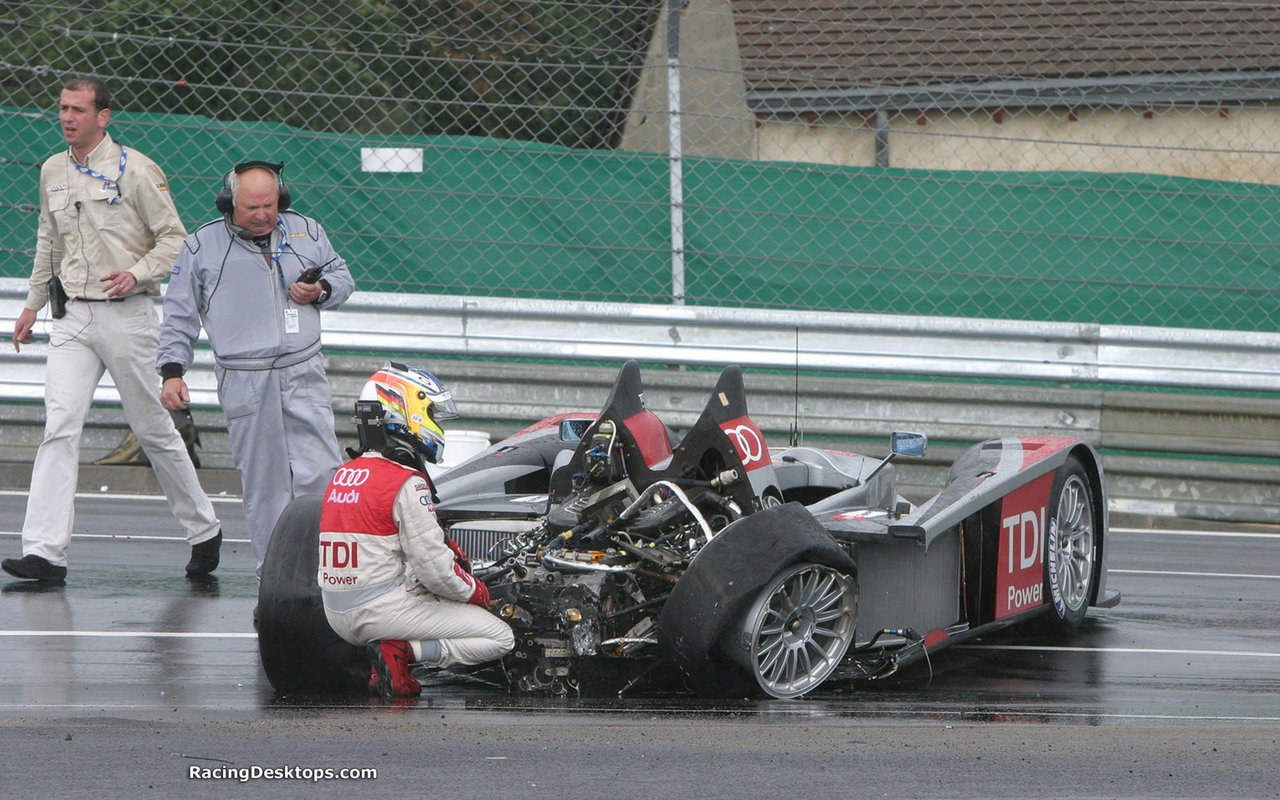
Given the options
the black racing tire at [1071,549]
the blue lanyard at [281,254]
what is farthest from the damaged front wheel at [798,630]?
the blue lanyard at [281,254]

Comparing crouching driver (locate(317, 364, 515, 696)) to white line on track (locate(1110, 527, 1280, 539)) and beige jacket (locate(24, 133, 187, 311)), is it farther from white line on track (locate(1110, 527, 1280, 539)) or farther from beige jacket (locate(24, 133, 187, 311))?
white line on track (locate(1110, 527, 1280, 539))

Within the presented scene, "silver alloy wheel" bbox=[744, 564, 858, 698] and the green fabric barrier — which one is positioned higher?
the green fabric barrier

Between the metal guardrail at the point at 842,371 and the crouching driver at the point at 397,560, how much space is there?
521cm

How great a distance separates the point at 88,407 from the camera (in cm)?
708

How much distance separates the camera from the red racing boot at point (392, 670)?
5.00m

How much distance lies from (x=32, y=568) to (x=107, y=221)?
5.38 feet

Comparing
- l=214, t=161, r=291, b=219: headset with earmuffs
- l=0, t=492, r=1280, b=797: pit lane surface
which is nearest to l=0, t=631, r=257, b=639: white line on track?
l=0, t=492, r=1280, b=797: pit lane surface

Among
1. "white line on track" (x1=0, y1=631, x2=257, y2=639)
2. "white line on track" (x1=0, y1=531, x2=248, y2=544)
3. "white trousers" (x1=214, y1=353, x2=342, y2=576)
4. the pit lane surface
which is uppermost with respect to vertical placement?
"white trousers" (x1=214, y1=353, x2=342, y2=576)

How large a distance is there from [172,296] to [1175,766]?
4.28m

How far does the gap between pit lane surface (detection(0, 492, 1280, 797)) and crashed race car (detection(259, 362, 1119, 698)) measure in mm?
162

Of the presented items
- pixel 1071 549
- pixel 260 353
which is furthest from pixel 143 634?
pixel 1071 549

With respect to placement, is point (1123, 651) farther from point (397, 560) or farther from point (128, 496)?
point (128, 496)

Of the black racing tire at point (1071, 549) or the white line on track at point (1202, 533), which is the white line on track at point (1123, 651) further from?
the white line on track at point (1202, 533)

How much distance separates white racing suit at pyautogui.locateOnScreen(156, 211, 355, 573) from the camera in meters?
6.21
